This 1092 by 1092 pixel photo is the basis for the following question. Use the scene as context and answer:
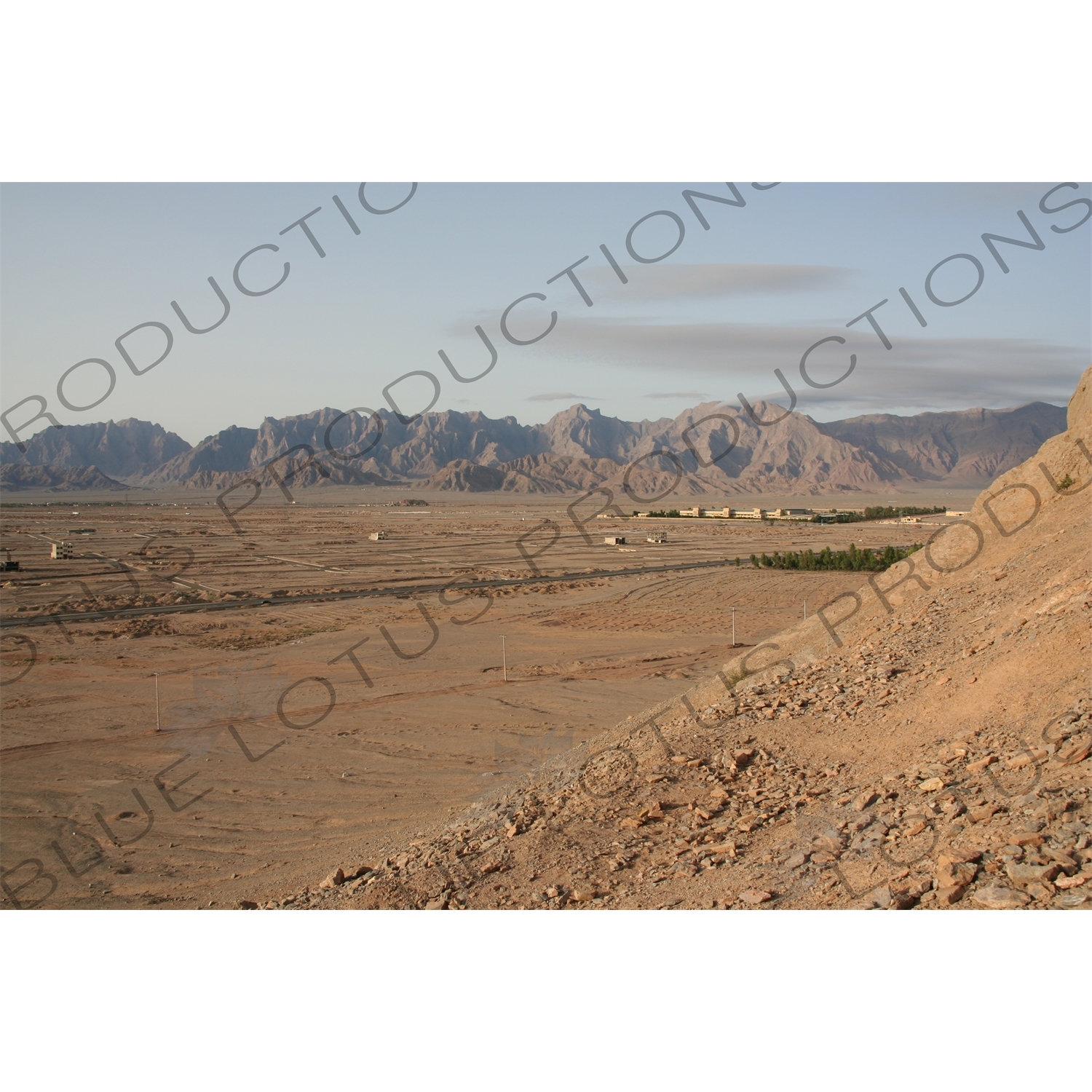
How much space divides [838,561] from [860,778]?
36.1 metres

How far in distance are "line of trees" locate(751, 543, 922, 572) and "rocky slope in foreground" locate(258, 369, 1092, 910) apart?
2998 centimetres

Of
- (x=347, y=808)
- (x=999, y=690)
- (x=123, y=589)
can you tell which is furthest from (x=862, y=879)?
(x=123, y=589)

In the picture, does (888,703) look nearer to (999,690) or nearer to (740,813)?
(999,690)

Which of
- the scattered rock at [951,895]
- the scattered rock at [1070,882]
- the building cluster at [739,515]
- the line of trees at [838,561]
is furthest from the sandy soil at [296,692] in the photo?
the building cluster at [739,515]

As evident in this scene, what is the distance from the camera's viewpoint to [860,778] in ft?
21.3

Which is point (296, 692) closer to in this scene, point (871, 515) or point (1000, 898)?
point (1000, 898)

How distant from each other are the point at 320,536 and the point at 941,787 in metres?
65.8

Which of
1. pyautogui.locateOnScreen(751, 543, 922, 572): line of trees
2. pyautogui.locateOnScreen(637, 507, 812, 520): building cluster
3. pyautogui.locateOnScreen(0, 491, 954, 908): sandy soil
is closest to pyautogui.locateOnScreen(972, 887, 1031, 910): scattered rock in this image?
pyautogui.locateOnScreen(0, 491, 954, 908): sandy soil

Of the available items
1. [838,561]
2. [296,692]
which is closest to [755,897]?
[296,692]

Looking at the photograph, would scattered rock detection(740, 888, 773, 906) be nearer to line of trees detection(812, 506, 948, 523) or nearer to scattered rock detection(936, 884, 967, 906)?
scattered rock detection(936, 884, 967, 906)

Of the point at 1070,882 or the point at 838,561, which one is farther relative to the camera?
the point at 838,561

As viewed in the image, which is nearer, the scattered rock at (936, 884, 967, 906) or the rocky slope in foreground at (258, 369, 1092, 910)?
the scattered rock at (936, 884, 967, 906)

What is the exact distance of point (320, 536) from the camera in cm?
6819

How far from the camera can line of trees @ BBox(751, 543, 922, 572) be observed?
38.8 metres
